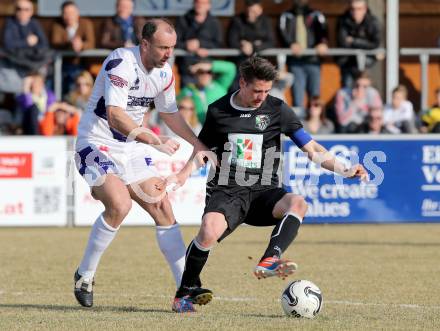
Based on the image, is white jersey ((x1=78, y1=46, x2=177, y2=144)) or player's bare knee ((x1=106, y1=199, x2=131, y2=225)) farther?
player's bare knee ((x1=106, y1=199, x2=131, y2=225))

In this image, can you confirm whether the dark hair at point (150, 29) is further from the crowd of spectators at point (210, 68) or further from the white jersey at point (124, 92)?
the crowd of spectators at point (210, 68)

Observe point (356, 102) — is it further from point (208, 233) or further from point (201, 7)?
point (208, 233)

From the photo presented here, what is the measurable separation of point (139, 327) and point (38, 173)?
835cm

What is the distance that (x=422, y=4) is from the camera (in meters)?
19.8

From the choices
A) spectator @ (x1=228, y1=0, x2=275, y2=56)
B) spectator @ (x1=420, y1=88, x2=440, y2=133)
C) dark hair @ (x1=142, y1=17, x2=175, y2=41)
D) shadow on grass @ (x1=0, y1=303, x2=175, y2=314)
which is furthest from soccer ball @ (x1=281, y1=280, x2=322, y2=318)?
spectator @ (x1=228, y1=0, x2=275, y2=56)

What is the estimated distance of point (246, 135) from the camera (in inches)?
320

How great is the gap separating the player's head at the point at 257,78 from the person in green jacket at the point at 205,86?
328 inches

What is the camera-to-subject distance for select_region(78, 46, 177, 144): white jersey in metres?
8.12

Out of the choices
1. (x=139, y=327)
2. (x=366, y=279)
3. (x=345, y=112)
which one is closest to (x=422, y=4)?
(x=345, y=112)

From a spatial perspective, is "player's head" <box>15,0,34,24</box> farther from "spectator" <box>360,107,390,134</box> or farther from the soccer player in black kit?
the soccer player in black kit

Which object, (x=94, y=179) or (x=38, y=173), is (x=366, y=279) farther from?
(x=38, y=173)

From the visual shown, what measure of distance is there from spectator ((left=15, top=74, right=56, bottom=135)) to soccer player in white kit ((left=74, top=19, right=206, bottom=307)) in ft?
25.7

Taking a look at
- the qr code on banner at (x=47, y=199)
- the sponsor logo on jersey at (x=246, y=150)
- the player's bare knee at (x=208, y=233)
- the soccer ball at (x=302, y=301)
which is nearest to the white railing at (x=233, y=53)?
the qr code on banner at (x=47, y=199)

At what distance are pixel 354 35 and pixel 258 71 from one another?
10.2 meters
